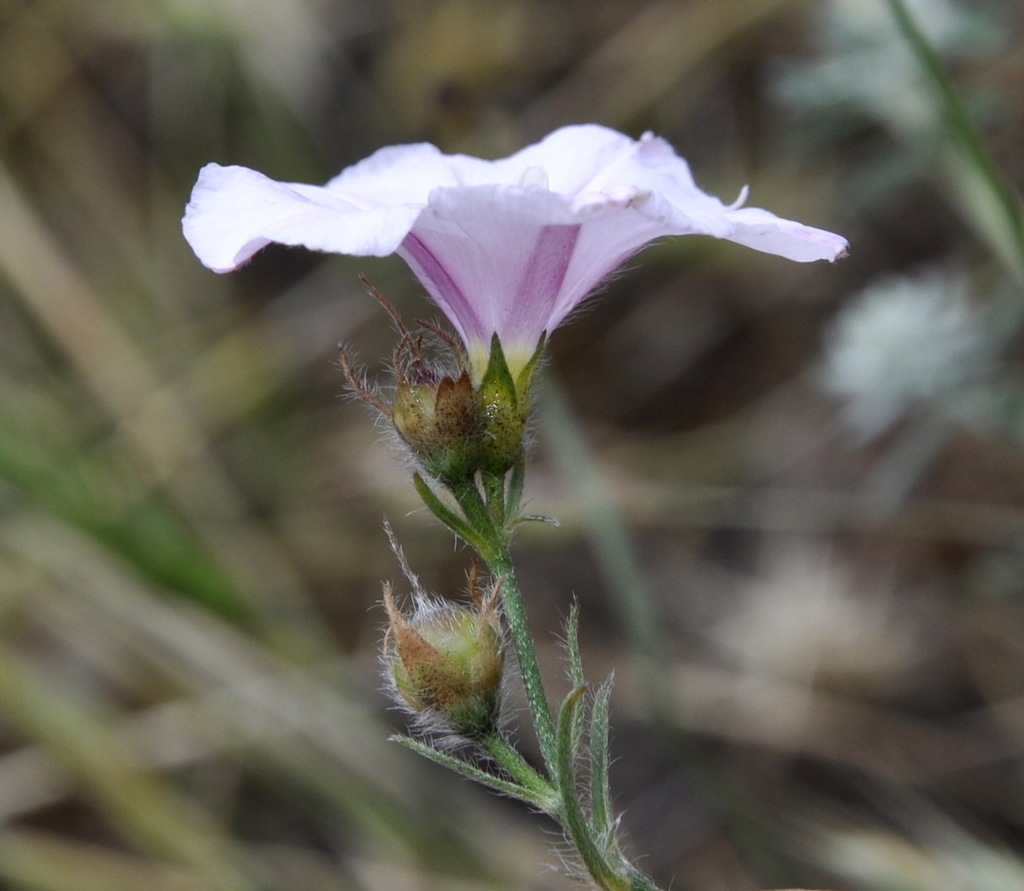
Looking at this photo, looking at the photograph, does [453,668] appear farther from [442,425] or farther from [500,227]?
[500,227]

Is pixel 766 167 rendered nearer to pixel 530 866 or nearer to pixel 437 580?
pixel 437 580

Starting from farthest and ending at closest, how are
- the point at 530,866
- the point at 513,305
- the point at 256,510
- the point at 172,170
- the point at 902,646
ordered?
the point at 172,170 < the point at 256,510 < the point at 902,646 < the point at 530,866 < the point at 513,305

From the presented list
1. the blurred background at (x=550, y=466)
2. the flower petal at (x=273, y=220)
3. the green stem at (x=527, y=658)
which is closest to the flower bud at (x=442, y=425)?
the green stem at (x=527, y=658)

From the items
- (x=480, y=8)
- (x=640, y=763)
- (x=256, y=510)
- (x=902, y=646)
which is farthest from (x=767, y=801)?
(x=480, y=8)

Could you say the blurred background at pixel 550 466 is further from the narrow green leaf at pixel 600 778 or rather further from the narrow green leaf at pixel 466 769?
the narrow green leaf at pixel 466 769

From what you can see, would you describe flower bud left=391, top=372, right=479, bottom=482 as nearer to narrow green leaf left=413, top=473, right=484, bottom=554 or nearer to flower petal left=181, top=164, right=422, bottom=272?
narrow green leaf left=413, top=473, right=484, bottom=554

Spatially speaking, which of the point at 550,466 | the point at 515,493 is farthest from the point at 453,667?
the point at 550,466
